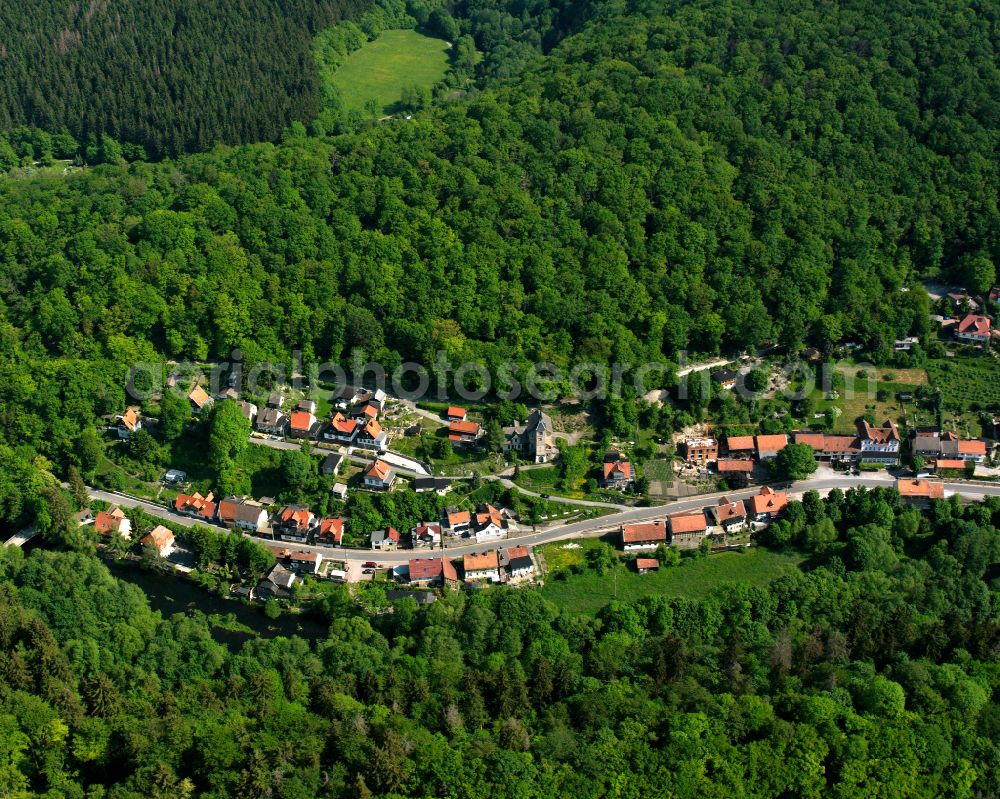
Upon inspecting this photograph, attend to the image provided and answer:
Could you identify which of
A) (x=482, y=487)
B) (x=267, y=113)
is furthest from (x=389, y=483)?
(x=267, y=113)

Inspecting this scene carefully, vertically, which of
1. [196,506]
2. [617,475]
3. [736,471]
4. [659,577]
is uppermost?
[617,475]

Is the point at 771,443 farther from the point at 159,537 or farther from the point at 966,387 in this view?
the point at 159,537

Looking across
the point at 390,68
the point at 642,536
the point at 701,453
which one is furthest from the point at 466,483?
the point at 390,68

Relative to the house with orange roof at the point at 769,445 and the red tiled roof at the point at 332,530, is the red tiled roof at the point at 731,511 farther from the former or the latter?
the red tiled roof at the point at 332,530

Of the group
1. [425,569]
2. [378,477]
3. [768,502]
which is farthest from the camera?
[378,477]

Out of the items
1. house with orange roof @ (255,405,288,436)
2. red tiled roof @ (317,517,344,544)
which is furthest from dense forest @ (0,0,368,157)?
red tiled roof @ (317,517,344,544)

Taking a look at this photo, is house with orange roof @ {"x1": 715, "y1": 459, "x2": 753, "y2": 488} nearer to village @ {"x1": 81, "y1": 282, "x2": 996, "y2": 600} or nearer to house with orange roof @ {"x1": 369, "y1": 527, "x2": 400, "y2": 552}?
village @ {"x1": 81, "y1": 282, "x2": 996, "y2": 600}
